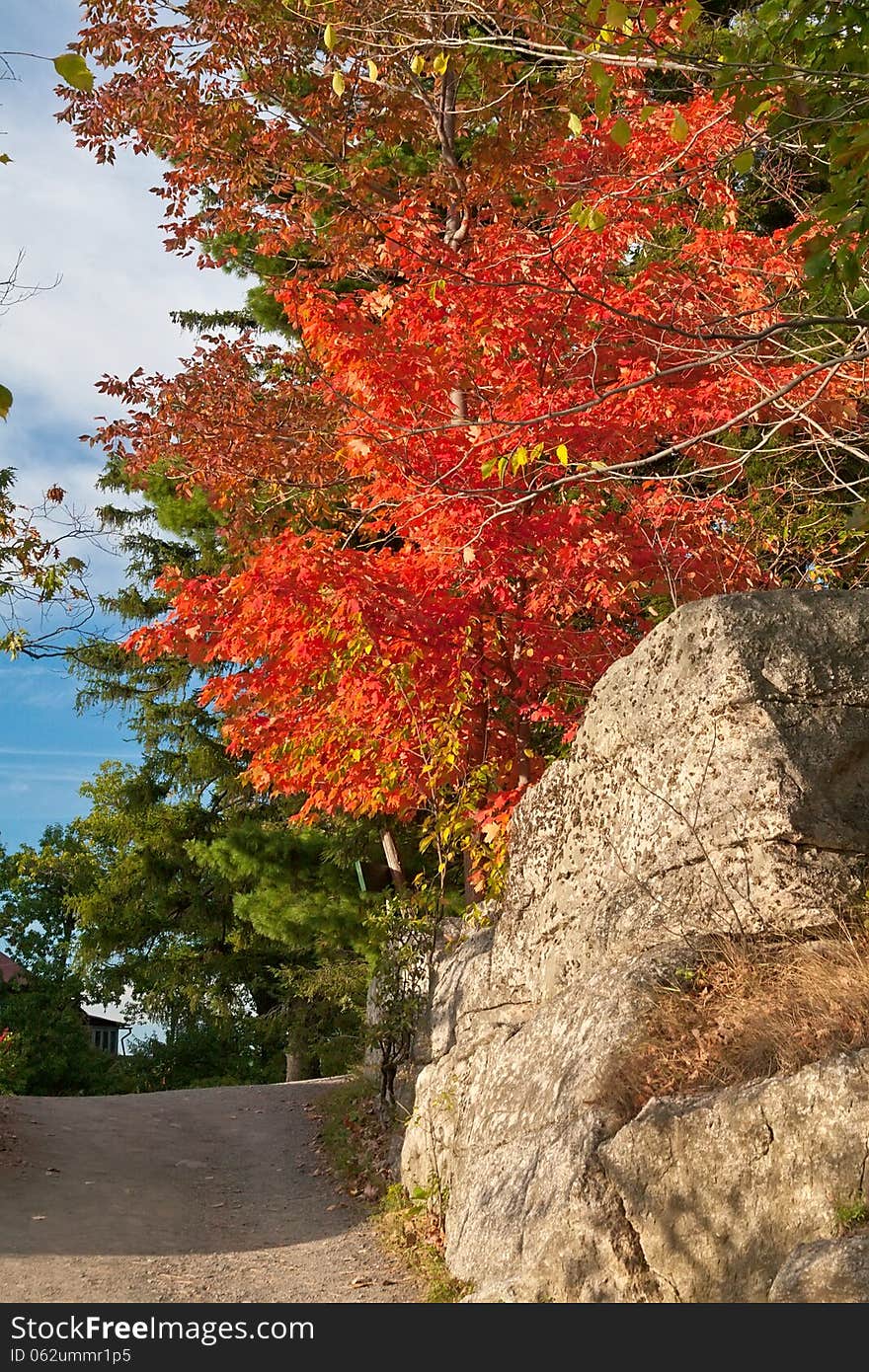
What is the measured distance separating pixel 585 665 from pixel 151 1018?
1406 centimetres

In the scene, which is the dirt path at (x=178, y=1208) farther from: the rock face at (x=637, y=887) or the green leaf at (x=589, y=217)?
the green leaf at (x=589, y=217)

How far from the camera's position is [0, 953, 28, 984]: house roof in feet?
72.3

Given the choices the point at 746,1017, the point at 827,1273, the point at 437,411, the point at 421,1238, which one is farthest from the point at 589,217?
the point at 421,1238

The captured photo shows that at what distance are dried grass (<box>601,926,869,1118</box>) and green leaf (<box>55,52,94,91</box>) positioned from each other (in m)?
5.15

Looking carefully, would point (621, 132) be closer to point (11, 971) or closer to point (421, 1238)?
point (421, 1238)

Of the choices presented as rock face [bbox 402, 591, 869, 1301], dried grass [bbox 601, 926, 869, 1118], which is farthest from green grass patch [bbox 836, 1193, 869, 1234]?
dried grass [bbox 601, 926, 869, 1118]

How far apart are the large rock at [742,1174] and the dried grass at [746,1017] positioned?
0.19 metres

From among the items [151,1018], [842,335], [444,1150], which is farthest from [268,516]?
[151,1018]

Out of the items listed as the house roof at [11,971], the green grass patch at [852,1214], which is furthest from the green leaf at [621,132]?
the house roof at [11,971]

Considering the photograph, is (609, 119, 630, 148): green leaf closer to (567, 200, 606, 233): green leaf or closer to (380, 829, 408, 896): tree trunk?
(567, 200, 606, 233): green leaf

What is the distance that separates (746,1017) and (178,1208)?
20.8 ft

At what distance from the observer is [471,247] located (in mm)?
11859

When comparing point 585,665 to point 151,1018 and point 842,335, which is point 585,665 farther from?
point 151,1018

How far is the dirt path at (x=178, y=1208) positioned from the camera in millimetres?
7988
